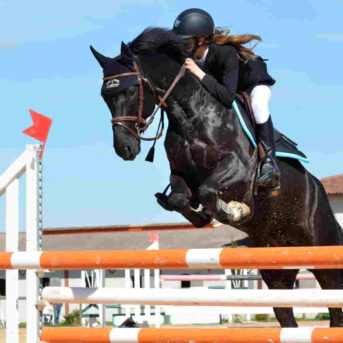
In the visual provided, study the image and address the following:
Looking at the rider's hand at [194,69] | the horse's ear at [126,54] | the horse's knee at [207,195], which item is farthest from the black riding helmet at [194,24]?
the horse's knee at [207,195]

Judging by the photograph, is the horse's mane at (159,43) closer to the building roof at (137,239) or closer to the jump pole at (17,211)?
the jump pole at (17,211)

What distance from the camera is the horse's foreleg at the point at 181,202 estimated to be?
18.2 feet

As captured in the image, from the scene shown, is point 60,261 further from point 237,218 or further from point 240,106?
point 240,106

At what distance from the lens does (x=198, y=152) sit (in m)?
5.52

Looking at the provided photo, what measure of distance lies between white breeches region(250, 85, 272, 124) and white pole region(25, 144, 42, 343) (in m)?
1.80

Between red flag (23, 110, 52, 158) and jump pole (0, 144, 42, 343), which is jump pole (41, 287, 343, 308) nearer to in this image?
jump pole (0, 144, 42, 343)

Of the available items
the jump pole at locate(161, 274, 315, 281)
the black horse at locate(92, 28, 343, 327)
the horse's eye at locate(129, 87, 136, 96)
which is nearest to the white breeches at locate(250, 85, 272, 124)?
the black horse at locate(92, 28, 343, 327)

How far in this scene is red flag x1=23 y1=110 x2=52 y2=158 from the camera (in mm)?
5199

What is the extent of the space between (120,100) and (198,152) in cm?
65

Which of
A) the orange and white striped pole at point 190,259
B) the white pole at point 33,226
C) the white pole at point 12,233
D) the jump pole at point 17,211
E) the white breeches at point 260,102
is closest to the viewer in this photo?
the orange and white striped pole at point 190,259

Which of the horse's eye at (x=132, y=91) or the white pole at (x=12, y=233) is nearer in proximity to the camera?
the white pole at (x=12, y=233)

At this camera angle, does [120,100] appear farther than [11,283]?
Yes

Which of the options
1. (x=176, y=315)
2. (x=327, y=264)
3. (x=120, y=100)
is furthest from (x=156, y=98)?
(x=176, y=315)

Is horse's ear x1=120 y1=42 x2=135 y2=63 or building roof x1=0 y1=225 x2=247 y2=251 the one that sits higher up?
building roof x1=0 y1=225 x2=247 y2=251
